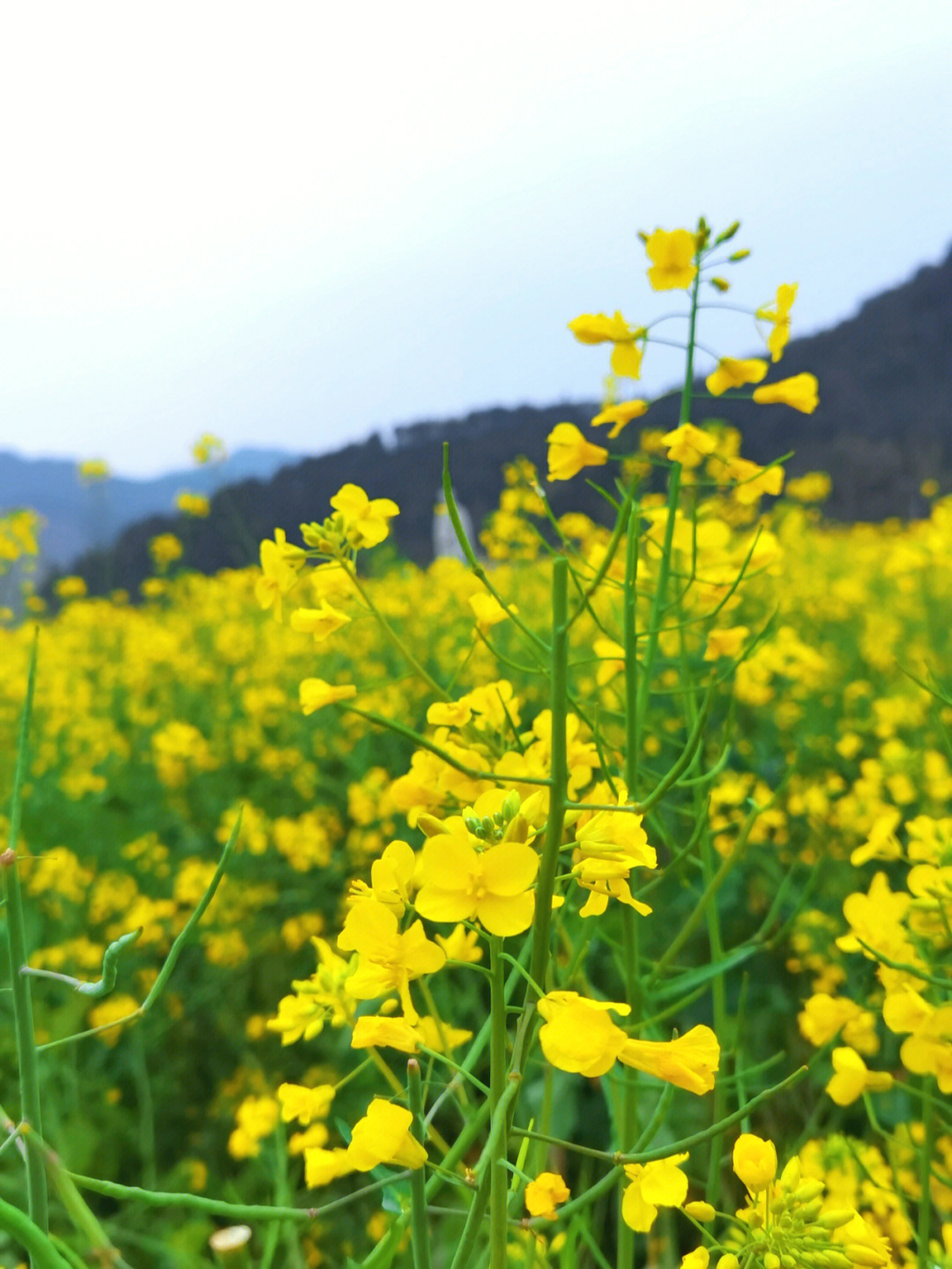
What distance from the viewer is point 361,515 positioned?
624 millimetres

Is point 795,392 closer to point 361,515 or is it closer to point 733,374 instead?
point 733,374

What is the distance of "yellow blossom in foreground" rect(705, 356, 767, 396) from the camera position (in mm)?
673

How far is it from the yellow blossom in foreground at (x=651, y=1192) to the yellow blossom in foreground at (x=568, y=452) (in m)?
0.50

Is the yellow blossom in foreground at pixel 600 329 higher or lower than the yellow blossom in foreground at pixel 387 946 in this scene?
higher

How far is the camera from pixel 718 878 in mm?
561

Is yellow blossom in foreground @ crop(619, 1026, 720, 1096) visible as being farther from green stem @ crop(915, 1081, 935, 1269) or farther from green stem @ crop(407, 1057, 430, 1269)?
green stem @ crop(915, 1081, 935, 1269)

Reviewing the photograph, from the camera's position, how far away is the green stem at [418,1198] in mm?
311

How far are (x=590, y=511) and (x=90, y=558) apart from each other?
493cm

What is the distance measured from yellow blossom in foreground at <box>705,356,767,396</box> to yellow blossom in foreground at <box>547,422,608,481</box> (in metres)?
0.10

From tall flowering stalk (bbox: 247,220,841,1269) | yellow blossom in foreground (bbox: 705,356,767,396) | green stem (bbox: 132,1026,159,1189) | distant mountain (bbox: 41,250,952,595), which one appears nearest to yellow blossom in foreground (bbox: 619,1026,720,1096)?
tall flowering stalk (bbox: 247,220,841,1269)

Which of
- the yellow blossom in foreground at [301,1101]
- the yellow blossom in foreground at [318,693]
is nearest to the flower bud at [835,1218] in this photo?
the yellow blossom in foreground at [301,1101]

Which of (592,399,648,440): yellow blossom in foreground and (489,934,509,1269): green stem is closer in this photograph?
(489,934,509,1269): green stem

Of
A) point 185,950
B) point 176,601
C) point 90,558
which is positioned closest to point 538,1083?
point 185,950

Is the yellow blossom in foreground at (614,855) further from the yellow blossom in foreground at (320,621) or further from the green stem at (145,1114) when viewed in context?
the green stem at (145,1114)
